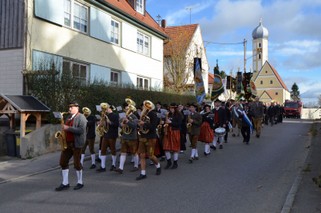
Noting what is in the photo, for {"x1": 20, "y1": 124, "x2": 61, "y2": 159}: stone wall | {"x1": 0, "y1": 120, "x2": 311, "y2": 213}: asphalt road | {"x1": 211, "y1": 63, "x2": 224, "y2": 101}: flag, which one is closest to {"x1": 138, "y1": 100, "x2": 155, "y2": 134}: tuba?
{"x1": 0, "y1": 120, "x2": 311, "y2": 213}: asphalt road

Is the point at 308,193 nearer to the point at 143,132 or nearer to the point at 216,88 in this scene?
the point at 143,132

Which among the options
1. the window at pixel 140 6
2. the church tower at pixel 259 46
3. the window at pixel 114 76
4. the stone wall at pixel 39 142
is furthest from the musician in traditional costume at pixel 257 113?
the church tower at pixel 259 46

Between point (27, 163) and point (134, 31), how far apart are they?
45.7ft

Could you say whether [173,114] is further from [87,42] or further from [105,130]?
[87,42]

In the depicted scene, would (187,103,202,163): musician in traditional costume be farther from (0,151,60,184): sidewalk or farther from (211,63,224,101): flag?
(211,63,224,101): flag

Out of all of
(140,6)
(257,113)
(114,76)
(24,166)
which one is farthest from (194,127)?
(140,6)

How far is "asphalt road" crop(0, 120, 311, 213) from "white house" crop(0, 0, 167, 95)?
237 inches

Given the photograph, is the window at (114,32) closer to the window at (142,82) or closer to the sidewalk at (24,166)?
the window at (142,82)

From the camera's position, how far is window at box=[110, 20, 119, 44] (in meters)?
21.5

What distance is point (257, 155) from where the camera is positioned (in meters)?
12.9

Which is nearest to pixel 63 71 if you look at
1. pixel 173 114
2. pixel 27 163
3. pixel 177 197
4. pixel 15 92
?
pixel 15 92

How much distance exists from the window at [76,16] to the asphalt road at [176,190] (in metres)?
8.54

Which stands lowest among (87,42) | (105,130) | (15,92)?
(105,130)

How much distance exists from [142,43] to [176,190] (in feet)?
59.6
